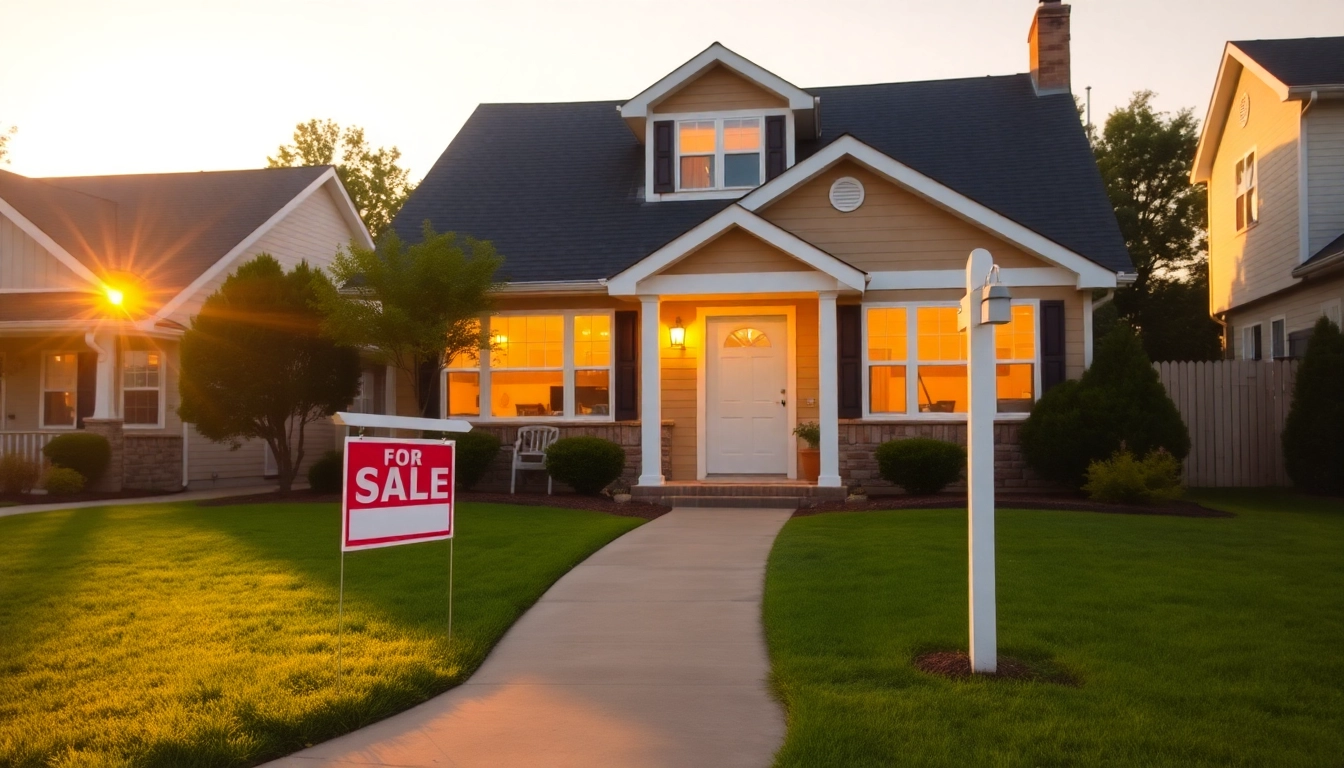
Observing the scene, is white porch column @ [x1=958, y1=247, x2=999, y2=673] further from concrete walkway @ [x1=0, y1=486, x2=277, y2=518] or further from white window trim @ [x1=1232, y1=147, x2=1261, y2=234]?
white window trim @ [x1=1232, y1=147, x2=1261, y2=234]

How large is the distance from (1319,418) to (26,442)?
19095 mm

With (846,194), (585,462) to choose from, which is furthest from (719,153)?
(585,462)

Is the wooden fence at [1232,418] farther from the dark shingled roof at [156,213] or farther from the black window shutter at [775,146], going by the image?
the dark shingled roof at [156,213]

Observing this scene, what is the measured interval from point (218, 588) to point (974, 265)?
215 inches

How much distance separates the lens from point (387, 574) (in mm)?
7840

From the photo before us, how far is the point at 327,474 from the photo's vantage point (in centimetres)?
1583

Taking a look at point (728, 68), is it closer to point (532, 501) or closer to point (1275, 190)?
point (532, 501)

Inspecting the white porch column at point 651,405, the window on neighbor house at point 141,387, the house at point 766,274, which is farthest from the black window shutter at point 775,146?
the window on neighbor house at point 141,387

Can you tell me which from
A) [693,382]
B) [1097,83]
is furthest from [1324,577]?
[1097,83]

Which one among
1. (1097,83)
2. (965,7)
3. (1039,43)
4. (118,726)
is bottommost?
(118,726)

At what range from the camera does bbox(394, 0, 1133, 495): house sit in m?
13.5

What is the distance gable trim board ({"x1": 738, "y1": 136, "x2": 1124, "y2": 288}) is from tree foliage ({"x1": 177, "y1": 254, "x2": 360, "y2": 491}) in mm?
6172

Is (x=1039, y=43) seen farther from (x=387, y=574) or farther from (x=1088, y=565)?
(x=387, y=574)

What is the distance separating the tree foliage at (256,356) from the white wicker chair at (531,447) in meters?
2.67
